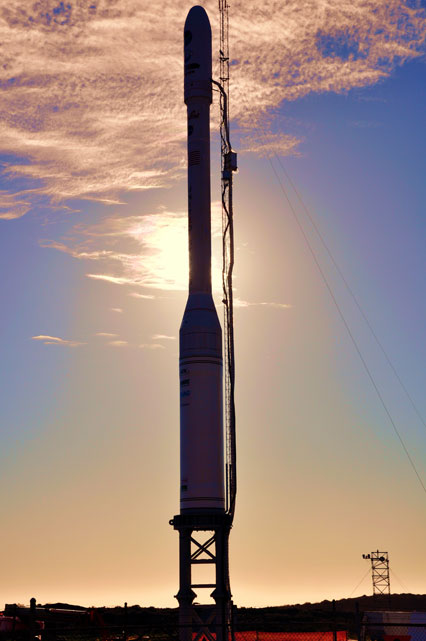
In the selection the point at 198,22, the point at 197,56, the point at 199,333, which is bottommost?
the point at 199,333

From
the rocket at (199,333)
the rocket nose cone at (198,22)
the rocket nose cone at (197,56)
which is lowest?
the rocket at (199,333)

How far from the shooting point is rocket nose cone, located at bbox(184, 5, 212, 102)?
4656cm

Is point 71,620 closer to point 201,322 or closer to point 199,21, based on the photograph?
point 201,322

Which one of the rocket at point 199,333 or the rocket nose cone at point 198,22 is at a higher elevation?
the rocket nose cone at point 198,22

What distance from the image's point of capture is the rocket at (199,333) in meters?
40.5

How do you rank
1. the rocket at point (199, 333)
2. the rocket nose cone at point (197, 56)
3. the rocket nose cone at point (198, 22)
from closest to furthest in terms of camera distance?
the rocket at point (199, 333), the rocket nose cone at point (197, 56), the rocket nose cone at point (198, 22)

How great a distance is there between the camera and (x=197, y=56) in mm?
47094

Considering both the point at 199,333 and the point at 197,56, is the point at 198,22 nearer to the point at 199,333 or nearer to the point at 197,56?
the point at 197,56

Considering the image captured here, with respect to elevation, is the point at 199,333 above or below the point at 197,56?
below

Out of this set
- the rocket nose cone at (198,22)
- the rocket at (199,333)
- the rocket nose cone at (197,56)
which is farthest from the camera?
the rocket nose cone at (198,22)

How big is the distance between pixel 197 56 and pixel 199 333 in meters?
15.3

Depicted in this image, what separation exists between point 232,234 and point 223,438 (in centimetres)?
1178

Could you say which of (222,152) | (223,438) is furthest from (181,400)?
(222,152)

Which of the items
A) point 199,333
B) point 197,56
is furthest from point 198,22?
point 199,333
